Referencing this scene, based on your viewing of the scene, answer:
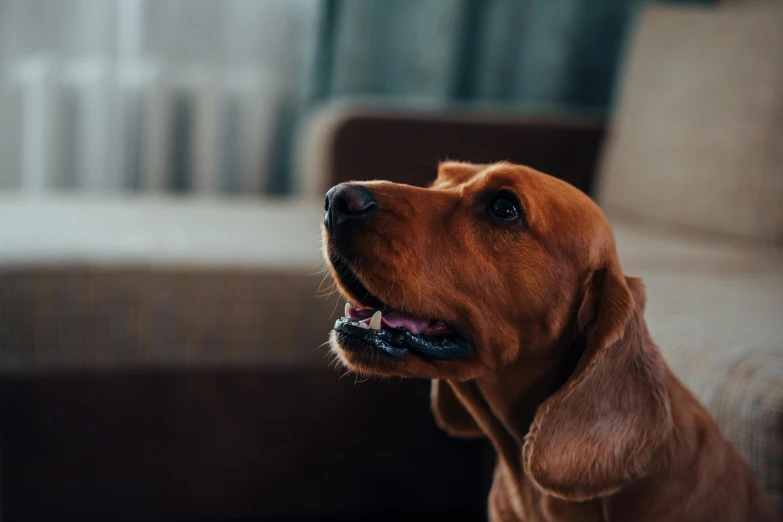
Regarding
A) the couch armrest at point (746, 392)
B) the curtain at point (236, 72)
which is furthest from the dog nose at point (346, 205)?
the curtain at point (236, 72)

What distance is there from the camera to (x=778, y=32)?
1885 mm

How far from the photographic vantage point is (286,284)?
1.54m

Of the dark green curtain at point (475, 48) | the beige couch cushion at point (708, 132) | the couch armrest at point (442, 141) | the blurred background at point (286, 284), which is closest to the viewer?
the blurred background at point (286, 284)

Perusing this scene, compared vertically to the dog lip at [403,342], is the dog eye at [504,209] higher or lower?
higher

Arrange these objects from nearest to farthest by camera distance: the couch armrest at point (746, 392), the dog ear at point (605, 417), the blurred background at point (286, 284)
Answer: the dog ear at point (605, 417) < the couch armrest at point (746, 392) < the blurred background at point (286, 284)

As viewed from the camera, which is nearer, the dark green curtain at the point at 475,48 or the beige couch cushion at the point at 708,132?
the beige couch cushion at the point at 708,132

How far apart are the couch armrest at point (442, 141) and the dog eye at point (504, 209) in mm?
975

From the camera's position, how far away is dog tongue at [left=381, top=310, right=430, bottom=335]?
82 centimetres

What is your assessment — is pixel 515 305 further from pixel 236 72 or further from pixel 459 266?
pixel 236 72

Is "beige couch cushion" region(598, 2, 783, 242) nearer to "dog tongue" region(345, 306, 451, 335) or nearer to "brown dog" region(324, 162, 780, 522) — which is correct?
"brown dog" region(324, 162, 780, 522)

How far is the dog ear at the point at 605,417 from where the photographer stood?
0.79 meters

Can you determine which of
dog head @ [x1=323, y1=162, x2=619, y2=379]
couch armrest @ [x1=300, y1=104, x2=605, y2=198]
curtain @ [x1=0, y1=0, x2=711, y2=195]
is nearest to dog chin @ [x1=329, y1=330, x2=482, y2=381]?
dog head @ [x1=323, y1=162, x2=619, y2=379]

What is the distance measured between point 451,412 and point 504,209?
298mm

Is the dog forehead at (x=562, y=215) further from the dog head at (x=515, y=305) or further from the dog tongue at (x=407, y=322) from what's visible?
the dog tongue at (x=407, y=322)
